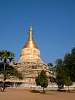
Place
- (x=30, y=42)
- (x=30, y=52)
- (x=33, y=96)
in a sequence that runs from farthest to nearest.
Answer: (x=30, y=42) < (x=30, y=52) < (x=33, y=96)

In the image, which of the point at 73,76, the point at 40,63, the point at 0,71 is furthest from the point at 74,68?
the point at 40,63

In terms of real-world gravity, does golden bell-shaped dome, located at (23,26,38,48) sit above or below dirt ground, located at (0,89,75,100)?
above

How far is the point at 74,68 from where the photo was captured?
7731 centimetres

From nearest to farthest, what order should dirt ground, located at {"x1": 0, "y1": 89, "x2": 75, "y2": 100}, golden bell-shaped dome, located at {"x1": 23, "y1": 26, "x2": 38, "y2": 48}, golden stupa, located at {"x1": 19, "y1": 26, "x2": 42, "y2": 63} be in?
dirt ground, located at {"x1": 0, "y1": 89, "x2": 75, "y2": 100}
golden stupa, located at {"x1": 19, "y1": 26, "x2": 42, "y2": 63}
golden bell-shaped dome, located at {"x1": 23, "y1": 26, "x2": 38, "y2": 48}

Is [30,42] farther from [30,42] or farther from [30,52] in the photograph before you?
[30,52]

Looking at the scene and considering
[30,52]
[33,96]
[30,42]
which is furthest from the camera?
[30,42]

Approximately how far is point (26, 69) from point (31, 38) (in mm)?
13383

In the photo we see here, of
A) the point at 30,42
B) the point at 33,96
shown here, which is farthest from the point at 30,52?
the point at 33,96

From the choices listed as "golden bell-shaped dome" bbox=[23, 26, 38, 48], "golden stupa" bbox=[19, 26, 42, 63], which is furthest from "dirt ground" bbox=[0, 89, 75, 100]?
"golden bell-shaped dome" bbox=[23, 26, 38, 48]

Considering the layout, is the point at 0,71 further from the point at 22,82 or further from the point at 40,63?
the point at 40,63

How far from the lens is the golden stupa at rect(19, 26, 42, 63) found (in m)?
104

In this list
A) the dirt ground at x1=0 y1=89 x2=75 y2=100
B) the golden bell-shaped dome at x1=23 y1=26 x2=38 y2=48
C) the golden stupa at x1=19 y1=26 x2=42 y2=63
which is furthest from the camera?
the golden bell-shaped dome at x1=23 y1=26 x2=38 y2=48

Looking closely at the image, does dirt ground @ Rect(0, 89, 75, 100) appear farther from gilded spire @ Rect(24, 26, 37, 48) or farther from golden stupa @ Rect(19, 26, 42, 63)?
gilded spire @ Rect(24, 26, 37, 48)

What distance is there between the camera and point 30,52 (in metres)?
104
